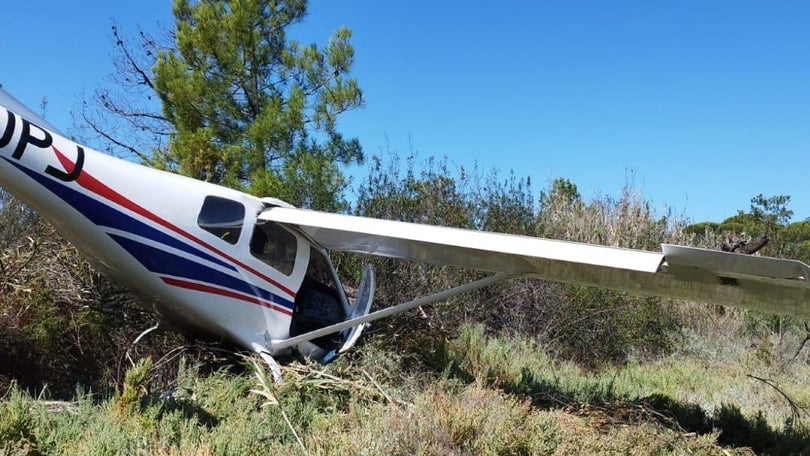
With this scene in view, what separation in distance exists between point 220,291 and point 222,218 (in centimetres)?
68

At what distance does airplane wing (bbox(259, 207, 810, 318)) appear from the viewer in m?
4.23

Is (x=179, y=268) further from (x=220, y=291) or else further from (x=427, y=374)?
→ (x=427, y=374)

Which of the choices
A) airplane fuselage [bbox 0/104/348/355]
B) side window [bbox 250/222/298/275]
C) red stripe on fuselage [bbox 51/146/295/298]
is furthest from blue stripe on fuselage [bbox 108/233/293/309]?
side window [bbox 250/222/298/275]

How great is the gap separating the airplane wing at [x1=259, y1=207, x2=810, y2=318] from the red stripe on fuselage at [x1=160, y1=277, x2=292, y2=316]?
819 millimetres

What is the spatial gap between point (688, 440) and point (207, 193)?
4.68 meters

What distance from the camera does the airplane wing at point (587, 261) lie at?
423 cm

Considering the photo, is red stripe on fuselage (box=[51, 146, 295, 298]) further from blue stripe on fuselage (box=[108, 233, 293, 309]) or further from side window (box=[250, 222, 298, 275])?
side window (box=[250, 222, 298, 275])

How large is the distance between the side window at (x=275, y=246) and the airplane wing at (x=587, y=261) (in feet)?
0.46

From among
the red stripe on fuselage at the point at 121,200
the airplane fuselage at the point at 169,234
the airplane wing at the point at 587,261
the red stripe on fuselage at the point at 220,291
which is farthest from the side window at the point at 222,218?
the red stripe on fuselage at the point at 220,291

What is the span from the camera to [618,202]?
14.8 m

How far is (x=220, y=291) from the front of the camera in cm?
571

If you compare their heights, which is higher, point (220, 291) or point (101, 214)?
point (101, 214)

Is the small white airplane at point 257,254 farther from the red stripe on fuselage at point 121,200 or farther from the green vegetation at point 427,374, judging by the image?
the green vegetation at point 427,374

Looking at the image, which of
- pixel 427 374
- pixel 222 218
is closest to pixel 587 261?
pixel 427 374
